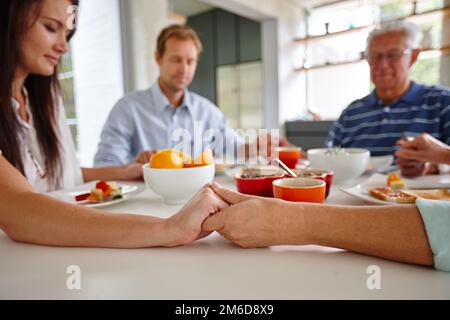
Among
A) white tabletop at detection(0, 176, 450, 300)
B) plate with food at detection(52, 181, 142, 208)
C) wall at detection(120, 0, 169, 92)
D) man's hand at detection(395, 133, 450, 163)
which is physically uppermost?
wall at detection(120, 0, 169, 92)

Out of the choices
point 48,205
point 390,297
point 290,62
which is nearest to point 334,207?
point 390,297

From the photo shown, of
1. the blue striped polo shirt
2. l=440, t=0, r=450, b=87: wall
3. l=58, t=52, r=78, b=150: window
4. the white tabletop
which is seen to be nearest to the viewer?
the white tabletop

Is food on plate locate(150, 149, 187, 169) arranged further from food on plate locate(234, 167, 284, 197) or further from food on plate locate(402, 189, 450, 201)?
food on plate locate(402, 189, 450, 201)

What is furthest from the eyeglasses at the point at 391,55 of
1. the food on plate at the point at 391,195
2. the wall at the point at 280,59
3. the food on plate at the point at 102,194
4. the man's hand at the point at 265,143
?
the wall at the point at 280,59

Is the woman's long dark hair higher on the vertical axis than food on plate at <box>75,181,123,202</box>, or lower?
higher

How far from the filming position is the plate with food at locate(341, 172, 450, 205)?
29.8 inches

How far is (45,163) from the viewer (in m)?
1.18

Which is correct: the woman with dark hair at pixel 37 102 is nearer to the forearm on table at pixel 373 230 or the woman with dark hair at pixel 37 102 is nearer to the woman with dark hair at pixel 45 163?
the woman with dark hair at pixel 45 163

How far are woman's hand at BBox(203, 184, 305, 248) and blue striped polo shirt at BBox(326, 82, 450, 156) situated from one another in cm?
137

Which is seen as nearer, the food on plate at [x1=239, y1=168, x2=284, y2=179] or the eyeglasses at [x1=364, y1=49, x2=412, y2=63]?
the food on plate at [x1=239, y1=168, x2=284, y2=179]

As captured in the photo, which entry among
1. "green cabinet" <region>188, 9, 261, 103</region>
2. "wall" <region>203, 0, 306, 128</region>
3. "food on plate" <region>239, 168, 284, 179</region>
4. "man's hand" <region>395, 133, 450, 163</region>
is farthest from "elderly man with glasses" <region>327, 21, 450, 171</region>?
"green cabinet" <region>188, 9, 261, 103</region>

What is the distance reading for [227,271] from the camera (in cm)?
49

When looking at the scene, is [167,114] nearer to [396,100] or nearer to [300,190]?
[396,100]

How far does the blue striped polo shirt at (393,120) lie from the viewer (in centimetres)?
168
